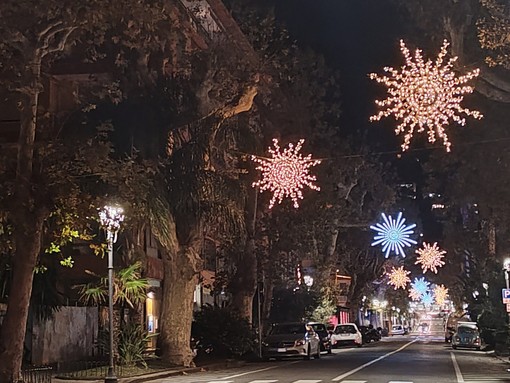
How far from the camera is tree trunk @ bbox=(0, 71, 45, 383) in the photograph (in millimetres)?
17062

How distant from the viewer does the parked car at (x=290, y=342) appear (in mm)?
31906

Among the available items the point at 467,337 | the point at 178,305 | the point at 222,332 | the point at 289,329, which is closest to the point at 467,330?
the point at 467,337

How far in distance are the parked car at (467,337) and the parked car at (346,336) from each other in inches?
298

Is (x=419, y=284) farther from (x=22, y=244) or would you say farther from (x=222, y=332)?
(x=22, y=244)

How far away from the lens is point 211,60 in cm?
2514

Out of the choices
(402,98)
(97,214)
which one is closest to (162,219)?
(97,214)

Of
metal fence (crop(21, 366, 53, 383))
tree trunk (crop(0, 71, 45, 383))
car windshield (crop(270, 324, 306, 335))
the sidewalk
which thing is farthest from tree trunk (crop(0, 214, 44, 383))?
car windshield (crop(270, 324, 306, 335))

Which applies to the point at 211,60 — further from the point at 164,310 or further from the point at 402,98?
the point at 402,98

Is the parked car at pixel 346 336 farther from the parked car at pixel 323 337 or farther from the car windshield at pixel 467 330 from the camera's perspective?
the parked car at pixel 323 337

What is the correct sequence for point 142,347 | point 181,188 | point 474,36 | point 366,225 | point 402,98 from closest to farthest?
point 402,98, point 474,36, point 181,188, point 142,347, point 366,225

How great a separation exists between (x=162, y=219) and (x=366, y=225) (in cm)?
3142

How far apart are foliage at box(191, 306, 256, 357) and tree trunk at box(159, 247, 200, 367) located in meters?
4.77

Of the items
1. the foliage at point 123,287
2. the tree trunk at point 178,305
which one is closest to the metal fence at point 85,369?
the foliage at point 123,287

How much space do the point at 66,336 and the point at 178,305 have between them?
4.44 m
